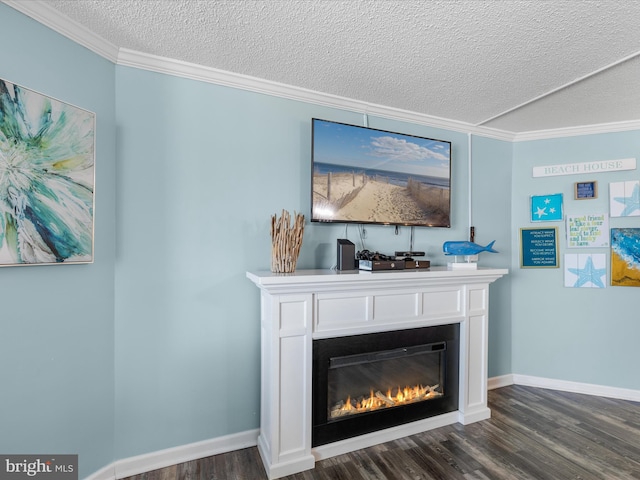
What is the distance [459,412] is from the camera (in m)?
2.35

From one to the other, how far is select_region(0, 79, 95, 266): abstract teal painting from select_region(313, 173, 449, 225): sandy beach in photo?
4.39 feet

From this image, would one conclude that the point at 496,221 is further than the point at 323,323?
Yes

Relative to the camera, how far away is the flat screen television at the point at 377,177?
7.30 ft

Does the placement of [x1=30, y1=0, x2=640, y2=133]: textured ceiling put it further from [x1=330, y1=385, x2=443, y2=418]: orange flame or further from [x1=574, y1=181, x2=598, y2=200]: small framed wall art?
[x1=330, y1=385, x2=443, y2=418]: orange flame

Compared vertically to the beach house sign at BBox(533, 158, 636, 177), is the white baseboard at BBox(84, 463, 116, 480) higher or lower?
lower

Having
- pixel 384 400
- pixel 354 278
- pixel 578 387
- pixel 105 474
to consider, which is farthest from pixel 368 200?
pixel 578 387

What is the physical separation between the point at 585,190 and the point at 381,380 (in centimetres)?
258

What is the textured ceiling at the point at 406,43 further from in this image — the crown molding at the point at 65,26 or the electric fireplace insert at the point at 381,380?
the electric fireplace insert at the point at 381,380

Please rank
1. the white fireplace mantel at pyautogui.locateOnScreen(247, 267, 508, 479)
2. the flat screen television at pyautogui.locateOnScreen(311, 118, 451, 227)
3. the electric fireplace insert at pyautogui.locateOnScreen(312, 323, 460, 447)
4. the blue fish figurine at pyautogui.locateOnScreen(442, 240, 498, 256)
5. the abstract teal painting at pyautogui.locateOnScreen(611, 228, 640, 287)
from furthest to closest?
1. the abstract teal painting at pyautogui.locateOnScreen(611, 228, 640, 287)
2. the blue fish figurine at pyautogui.locateOnScreen(442, 240, 498, 256)
3. the flat screen television at pyautogui.locateOnScreen(311, 118, 451, 227)
4. the electric fireplace insert at pyautogui.locateOnScreen(312, 323, 460, 447)
5. the white fireplace mantel at pyautogui.locateOnScreen(247, 267, 508, 479)

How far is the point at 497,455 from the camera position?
6.48 ft

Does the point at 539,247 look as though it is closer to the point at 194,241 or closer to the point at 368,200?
the point at 368,200

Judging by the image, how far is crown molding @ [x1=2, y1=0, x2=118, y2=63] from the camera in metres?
1.38

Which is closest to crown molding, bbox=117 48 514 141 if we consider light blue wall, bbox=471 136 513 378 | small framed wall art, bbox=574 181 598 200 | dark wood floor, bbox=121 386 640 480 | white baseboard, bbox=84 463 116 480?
light blue wall, bbox=471 136 513 378

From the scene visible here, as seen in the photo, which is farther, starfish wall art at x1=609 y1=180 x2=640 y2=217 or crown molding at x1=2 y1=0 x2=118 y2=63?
starfish wall art at x1=609 y1=180 x2=640 y2=217
